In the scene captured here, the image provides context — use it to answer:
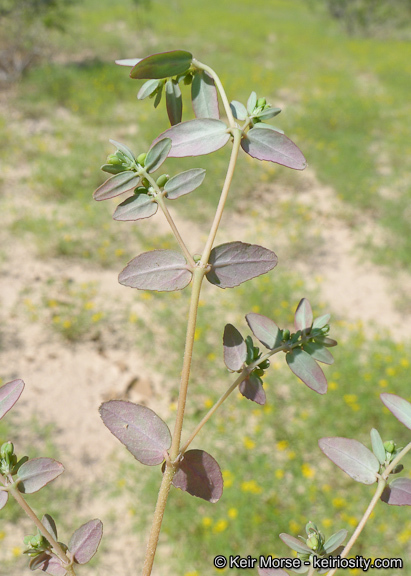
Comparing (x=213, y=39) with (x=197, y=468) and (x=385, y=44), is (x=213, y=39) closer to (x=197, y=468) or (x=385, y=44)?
(x=385, y=44)

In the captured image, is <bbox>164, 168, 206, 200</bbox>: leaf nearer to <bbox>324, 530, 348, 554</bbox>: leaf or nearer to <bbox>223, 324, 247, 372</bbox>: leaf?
<bbox>223, 324, 247, 372</bbox>: leaf

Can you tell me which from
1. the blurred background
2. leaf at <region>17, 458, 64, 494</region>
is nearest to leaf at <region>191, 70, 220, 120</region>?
leaf at <region>17, 458, 64, 494</region>

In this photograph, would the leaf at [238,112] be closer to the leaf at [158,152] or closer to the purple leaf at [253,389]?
the leaf at [158,152]

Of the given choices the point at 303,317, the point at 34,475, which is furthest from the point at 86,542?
the point at 303,317

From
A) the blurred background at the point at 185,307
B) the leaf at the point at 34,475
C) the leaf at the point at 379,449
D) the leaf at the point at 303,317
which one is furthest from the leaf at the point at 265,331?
the blurred background at the point at 185,307

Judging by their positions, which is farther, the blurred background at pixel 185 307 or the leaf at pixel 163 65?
the blurred background at pixel 185 307

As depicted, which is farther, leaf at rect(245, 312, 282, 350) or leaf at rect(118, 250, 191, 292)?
leaf at rect(245, 312, 282, 350)

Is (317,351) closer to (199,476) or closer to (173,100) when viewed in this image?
(199,476)
